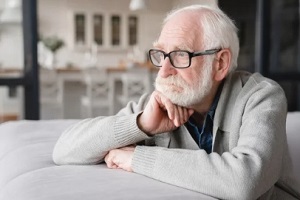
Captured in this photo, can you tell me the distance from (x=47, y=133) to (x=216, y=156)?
0.88 metres

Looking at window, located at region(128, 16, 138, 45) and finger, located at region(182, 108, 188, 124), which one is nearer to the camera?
finger, located at region(182, 108, 188, 124)

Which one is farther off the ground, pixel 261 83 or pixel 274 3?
pixel 274 3

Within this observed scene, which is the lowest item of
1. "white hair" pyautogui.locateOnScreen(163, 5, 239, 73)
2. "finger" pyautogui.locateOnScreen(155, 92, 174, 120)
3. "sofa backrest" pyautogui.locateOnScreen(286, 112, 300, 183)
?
"sofa backrest" pyautogui.locateOnScreen(286, 112, 300, 183)

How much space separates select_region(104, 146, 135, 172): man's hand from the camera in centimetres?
125

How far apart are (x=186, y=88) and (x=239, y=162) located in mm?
337

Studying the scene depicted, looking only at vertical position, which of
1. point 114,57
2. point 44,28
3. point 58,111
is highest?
point 44,28

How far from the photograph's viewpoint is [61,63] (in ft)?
29.8

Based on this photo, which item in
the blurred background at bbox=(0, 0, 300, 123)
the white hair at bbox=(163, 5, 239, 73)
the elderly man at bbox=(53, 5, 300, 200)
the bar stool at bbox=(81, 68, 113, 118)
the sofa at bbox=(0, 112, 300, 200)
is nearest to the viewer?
the sofa at bbox=(0, 112, 300, 200)

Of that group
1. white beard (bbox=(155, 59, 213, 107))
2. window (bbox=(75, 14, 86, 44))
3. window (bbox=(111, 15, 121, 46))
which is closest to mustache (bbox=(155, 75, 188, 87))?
white beard (bbox=(155, 59, 213, 107))

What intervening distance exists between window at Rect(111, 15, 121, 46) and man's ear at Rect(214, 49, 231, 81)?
26.3 feet

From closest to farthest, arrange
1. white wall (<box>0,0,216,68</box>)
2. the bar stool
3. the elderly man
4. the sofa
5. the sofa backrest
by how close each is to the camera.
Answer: the sofa, the elderly man, the sofa backrest, the bar stool, white wall (<box>0,0,216,68</box>)

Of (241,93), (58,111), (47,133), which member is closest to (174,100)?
(241,93)

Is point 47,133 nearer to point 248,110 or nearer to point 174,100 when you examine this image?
point 174,100

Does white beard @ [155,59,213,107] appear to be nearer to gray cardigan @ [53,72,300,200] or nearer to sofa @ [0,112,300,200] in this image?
gray cardigan @ [53,72,300,200]
